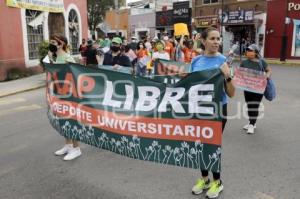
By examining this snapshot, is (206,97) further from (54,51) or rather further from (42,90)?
(42,90)

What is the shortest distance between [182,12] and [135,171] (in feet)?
111

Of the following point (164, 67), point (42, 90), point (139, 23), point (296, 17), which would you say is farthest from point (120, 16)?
point (164, 67)

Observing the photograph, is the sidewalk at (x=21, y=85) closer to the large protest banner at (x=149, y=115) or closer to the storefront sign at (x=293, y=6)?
the large protest banner at (x=149, y=115)

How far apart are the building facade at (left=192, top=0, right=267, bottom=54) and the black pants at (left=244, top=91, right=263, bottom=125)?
22170 millimetres

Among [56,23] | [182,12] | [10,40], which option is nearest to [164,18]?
[182,12]

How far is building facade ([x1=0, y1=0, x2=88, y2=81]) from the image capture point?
1477cm

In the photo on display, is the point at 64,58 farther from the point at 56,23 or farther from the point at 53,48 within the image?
the point at 56,23

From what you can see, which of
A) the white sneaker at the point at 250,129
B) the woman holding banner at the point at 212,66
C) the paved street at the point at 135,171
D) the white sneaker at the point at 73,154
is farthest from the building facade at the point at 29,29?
the woman holding banner at the point at 212,66

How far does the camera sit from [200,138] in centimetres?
359

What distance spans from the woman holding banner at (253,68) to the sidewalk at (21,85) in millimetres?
7968

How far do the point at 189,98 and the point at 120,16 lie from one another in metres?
47.2

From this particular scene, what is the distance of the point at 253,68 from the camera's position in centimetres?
661

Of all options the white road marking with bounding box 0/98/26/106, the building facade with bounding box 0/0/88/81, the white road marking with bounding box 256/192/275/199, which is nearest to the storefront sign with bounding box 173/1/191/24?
the building facade with bounding box 0/0/88/81

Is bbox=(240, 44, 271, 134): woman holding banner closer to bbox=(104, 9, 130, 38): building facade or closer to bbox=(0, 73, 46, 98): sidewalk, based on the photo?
bbox=(0, 73, 46, 98): sidewalk
